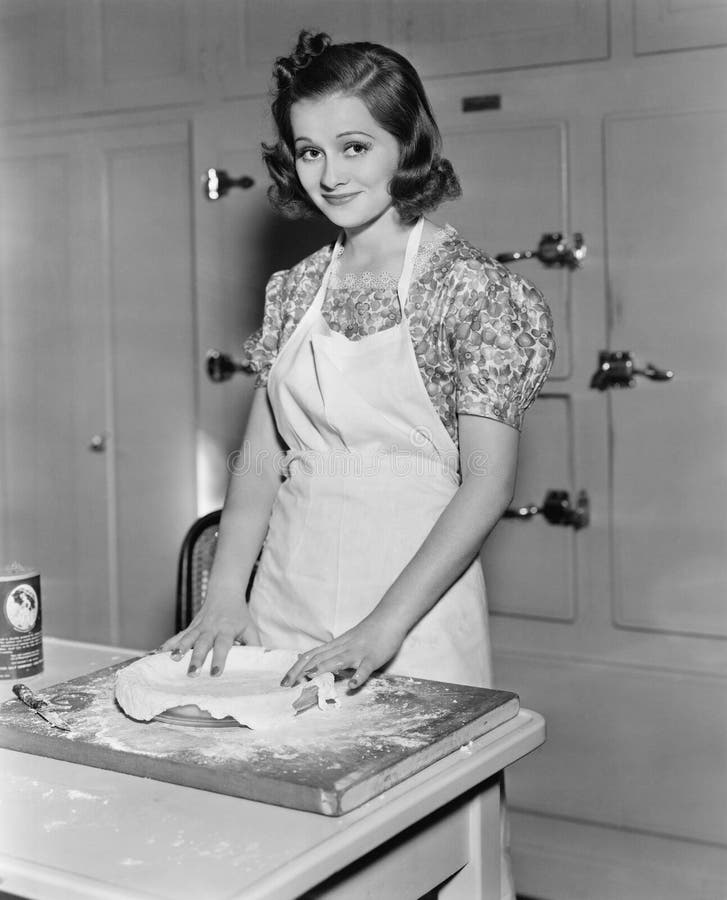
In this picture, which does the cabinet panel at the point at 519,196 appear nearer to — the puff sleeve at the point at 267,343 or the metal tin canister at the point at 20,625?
Answer: the puff sleeve at the point at 267,343

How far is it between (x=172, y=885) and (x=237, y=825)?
10 centimetres

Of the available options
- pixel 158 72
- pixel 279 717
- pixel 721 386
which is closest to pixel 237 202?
pixel 158 72

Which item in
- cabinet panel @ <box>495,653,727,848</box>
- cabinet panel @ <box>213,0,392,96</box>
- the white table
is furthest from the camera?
cabinet panel @ <box>213,0,392,96</box>

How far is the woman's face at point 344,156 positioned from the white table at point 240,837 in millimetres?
698

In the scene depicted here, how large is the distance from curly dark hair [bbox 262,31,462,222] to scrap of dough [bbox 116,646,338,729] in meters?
0.63

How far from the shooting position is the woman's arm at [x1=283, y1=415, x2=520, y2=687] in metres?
1.27

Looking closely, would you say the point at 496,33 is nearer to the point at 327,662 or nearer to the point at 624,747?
the point at 624,747

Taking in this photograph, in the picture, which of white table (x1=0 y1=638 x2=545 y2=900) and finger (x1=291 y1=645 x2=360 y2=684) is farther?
finger (x1=291 y1=645 x2=360 y2=684)

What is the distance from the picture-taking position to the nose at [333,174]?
1.44m

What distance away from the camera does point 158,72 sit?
2812mm

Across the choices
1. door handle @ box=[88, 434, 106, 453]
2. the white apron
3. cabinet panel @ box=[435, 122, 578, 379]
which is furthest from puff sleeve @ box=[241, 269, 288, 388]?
door handle @ box=[88, 434, 106, 453]

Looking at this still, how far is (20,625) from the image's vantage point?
137 cm

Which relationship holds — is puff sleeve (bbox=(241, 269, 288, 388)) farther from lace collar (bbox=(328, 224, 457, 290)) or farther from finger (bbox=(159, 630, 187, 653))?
finger (bbox=(159, 630, 187, 653))

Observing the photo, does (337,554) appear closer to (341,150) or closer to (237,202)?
(341,150)
